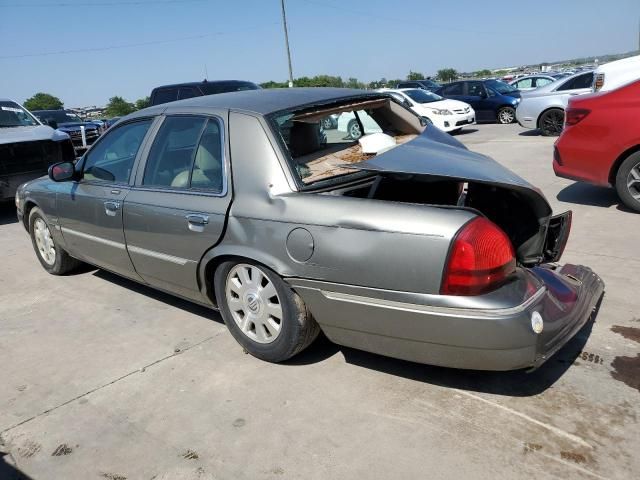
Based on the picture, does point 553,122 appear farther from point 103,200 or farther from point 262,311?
point 262,311

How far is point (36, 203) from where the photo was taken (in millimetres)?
5223

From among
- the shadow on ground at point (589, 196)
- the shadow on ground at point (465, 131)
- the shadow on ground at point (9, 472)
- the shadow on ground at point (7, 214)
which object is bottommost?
the shadow on ground at point (9, 472)

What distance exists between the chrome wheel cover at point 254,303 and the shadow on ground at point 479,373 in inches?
11.3

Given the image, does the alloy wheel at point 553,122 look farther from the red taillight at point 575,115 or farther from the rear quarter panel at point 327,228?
the rear quarter panel at point 327,228

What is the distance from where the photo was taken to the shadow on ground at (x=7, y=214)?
8488 mm

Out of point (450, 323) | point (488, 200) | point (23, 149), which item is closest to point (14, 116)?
point (23, 149)

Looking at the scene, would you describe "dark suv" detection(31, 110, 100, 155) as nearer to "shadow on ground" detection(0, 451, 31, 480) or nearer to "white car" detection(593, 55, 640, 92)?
"white car" detection(593, 55, 640, 92)

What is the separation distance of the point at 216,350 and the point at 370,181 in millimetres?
1496

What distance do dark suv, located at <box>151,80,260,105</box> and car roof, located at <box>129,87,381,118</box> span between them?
7267 mm

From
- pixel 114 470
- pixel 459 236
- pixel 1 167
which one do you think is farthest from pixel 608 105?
pixel 1 167

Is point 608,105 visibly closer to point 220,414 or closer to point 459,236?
point 459,236

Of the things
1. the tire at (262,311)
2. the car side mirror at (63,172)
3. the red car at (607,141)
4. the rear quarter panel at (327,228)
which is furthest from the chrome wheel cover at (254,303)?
the red car at (607,141)

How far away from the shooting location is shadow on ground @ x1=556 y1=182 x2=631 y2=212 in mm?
6469

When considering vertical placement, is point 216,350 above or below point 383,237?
below
